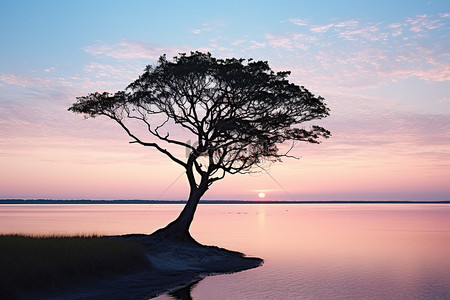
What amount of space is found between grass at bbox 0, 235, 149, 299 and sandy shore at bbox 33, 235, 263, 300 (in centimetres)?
61

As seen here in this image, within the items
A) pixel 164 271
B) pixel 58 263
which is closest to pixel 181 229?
pixel 164 271

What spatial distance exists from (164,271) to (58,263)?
911 cm

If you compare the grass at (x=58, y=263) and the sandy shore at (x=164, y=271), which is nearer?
the grass at (x=58, y=263)

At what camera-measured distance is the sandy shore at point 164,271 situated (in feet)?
75.8

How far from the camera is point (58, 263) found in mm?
23375

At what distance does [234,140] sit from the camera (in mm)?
40000

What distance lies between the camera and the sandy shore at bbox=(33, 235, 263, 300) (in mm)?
23094

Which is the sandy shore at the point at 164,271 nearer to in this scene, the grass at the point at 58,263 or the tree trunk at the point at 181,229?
the grass at the point at 58,263

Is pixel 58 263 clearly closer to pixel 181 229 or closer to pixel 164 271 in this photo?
pixel 164 271

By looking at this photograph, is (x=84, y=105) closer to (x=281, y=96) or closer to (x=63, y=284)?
(x=281, y=96)

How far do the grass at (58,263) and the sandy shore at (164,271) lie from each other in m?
0.61

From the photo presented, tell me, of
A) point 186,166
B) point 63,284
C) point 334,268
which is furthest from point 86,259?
point 334,268

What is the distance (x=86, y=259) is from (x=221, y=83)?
726 inches

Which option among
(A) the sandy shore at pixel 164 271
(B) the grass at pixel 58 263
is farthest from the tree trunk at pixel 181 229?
(B) the grass at pixel 58 263
